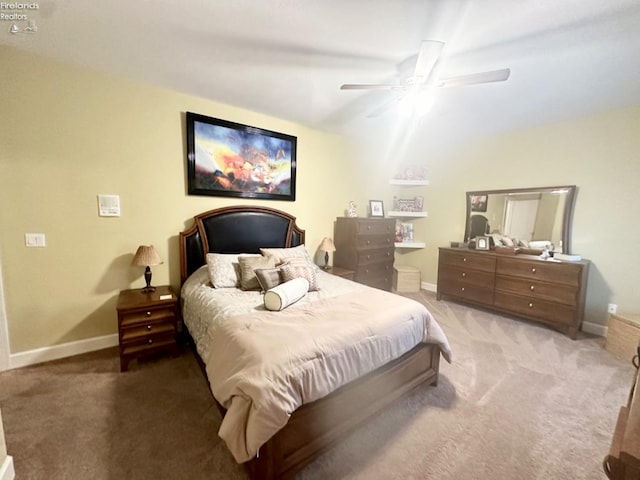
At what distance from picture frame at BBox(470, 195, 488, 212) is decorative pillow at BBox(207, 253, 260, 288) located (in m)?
3.65

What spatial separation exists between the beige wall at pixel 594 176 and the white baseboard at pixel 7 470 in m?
5.11

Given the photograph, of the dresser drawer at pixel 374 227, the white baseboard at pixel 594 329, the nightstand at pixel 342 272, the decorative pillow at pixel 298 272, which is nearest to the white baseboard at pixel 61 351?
the decorative pillow at pixel 298 272

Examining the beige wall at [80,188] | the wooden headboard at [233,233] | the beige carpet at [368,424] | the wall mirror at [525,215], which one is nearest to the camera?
the beige carpet at [368,424]

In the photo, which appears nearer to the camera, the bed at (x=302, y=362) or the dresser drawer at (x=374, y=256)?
the bed at (x=302, y=362)

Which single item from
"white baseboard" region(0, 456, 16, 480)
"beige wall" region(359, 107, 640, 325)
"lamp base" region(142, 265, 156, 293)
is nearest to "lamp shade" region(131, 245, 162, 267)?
"lamp base" region(142, 265, 156, 293)

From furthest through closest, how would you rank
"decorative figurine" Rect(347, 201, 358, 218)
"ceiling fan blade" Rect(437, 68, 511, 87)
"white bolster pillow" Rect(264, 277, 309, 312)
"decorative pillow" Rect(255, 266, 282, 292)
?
"decorative figurine" Rect(347, 201, 358, 218) → "decorative pillow" Rect(255, 266, 282, 292) → "white bolster pillow" Rect(264, 277, 309, 312) → "ceiling fan blade" Rect(437, 68, 511, 87)

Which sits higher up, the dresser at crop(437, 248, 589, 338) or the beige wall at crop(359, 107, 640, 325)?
the beige wall at crop(359, 107, 640, 325)

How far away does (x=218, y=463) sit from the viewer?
53.9 inches

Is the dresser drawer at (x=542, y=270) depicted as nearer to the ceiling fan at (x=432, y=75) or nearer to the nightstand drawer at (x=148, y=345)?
the ceiling fan at (x=432, y=75)

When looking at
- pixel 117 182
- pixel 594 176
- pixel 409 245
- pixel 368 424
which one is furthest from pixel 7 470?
pixel 594 176

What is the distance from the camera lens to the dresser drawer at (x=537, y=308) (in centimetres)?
284

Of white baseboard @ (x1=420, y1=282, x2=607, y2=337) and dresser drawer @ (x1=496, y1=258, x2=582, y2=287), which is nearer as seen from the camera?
dresser drawer @ (x1=496, y1=258, x2=582, y2=287)

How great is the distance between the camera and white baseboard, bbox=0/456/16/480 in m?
1.19

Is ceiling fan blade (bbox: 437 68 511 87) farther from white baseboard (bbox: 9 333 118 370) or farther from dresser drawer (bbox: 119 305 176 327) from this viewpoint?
white baseboard (bbox: 9 333 118 370)
